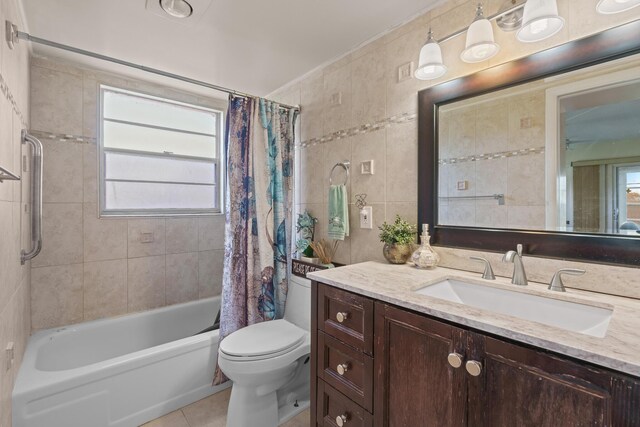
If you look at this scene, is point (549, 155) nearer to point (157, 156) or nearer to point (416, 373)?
point (416, 373)

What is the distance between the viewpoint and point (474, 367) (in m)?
0.82

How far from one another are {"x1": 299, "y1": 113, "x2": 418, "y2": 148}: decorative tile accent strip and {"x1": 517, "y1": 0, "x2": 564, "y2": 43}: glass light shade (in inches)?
23.4

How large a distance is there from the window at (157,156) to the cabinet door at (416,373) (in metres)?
2.25

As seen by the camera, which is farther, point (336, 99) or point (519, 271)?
point (336, 99)

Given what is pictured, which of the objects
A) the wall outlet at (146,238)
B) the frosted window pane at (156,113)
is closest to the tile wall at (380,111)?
the frosted window pane at (156,113)

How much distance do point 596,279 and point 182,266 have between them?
274cm

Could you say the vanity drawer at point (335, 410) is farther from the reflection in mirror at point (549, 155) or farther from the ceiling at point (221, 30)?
the ceiling at point (221, 30)

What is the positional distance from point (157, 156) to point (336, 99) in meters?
1.65

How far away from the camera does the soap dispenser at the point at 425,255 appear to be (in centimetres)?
146

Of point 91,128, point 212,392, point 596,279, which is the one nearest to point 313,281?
point 596,279

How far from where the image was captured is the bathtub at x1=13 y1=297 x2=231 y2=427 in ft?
4.81

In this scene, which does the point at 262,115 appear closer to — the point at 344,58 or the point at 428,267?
the point at 344,58

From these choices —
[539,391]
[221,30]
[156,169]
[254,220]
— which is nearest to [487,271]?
[539,391]

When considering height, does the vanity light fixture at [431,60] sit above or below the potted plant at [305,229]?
above
